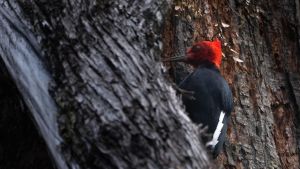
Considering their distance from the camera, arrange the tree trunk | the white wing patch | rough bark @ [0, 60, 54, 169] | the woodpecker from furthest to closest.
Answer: rough bark @ [0, 60, 54, 169]
the woodpecker
the white wing patch
the tree trunk

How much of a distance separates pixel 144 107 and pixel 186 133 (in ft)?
0.59

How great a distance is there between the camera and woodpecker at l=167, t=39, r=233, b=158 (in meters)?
3.16

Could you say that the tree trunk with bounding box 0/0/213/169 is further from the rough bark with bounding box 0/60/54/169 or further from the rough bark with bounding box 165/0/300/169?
the rough bark with bounding box 165/0/300/169

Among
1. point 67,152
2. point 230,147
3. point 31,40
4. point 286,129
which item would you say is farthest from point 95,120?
point 286,129

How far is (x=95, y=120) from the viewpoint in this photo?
237 cm

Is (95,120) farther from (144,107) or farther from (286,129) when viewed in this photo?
(286,129)

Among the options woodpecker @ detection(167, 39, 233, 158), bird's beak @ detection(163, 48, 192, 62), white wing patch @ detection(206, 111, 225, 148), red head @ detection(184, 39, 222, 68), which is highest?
bird's beak @ detection(163, 48, 192, 62)

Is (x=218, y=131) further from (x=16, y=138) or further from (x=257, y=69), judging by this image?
(x=16, y=138)

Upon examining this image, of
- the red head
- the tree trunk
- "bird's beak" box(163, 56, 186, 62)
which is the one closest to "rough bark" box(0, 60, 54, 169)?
the tree trunk

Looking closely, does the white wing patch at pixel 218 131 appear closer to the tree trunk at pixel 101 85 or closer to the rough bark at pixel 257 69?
the rough bark at pixel 257 69

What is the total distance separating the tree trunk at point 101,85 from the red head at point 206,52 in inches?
22.8

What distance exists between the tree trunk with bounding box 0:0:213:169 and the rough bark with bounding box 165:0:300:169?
0.77 metres

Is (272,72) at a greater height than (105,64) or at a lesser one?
lesser

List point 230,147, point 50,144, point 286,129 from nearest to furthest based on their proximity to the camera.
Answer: point 50,144, point 230,147, point 286,129
